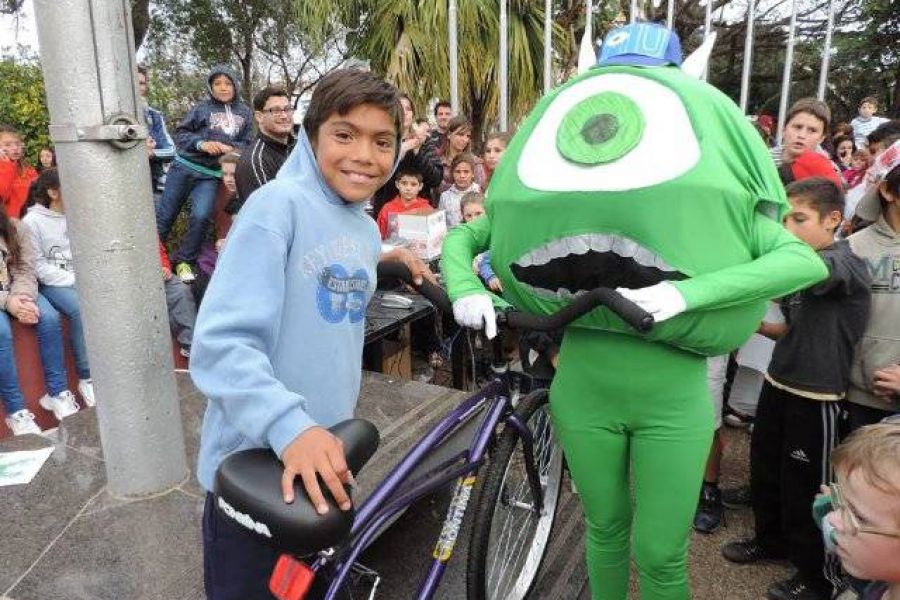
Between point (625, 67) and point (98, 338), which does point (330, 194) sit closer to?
point (625, 67)

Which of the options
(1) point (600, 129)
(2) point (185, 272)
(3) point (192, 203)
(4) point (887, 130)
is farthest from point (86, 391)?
(4) point (887, 130)

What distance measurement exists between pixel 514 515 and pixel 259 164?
247cm

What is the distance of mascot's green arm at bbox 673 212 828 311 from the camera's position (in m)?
1.45

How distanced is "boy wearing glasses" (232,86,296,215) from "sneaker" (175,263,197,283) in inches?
42.4

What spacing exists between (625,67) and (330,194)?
87 centimetres

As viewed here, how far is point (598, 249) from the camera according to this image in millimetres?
1601

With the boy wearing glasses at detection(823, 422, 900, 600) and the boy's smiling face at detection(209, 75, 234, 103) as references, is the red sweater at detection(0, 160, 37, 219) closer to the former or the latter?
the boy's smiling face at detection(209, 75, 234, 103)

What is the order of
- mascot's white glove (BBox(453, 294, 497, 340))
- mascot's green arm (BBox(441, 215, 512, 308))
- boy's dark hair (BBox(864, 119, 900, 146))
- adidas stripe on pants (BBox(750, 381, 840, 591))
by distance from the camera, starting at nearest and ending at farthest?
1. mascot's white glove (BBox(453, 294, 497, 340))
2. mascot's green arm (BBox(441, 215, 512, 308))
3. adidas stripe on pants (BBox(750, 381, 840, 591))
4. boy's dark hair (BBox(864, 119, 900, 146))

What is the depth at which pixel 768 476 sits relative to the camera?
2545 mm

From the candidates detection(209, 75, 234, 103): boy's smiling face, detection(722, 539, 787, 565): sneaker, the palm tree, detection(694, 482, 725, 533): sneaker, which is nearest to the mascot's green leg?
detection(722, 539, 787, 565): sneaker

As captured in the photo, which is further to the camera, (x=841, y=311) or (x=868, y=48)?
(x=868, y=48)

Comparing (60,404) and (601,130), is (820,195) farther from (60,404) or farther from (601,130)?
(60,404)

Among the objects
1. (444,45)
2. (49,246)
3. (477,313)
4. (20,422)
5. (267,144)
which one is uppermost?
(444,45)

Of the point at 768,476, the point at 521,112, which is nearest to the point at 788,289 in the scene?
the point at 768,476
